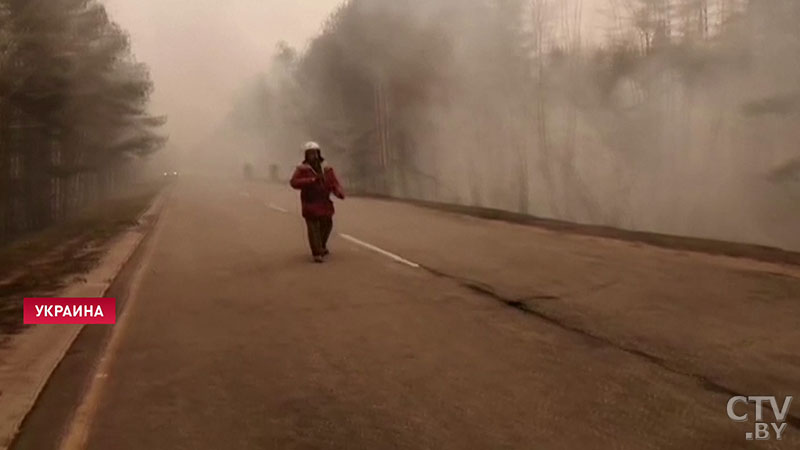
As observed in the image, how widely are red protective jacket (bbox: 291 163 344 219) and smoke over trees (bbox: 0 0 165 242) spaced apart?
41.0 feet

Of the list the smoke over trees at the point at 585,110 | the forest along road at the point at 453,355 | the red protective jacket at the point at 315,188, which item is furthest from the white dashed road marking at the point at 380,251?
the smoke over trees at the point at 585,110

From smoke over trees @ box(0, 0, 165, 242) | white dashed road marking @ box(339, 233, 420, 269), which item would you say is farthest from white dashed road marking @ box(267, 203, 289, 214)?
white dashed road marking @ box(339, 233, 420, 269)

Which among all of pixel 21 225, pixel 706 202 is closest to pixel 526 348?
pixel 706 202

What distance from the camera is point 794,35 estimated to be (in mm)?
20625

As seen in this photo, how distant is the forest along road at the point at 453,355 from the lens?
4281 millimetres

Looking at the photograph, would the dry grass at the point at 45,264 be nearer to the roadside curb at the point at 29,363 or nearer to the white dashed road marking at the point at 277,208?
the roadside curb at the point at 29,363

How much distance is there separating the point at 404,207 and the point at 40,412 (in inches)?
797

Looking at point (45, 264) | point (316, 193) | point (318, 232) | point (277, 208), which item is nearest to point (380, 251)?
point (318, 232)

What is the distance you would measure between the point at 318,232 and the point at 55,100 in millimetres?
17223

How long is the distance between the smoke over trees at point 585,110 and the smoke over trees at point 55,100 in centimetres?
1310

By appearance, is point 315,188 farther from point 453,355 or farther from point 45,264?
point 453,355

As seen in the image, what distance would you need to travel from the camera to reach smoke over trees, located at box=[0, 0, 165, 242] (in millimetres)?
22920

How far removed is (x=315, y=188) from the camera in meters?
11.8

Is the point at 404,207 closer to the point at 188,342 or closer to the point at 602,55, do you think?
the point at 602,55
